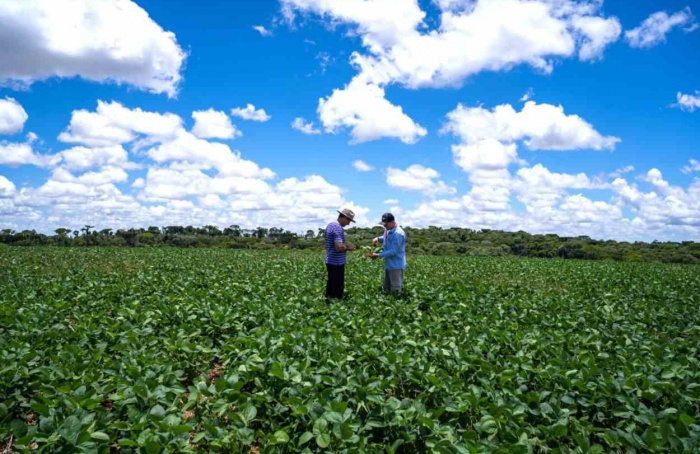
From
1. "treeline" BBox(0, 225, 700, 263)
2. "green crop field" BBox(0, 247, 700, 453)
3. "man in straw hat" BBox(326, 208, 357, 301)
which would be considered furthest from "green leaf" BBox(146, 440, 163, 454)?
"treeline" BBox(0, 225, 700, 263)

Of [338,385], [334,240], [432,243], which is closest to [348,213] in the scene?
[334,240]

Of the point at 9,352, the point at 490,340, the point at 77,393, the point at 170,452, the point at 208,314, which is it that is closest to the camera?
the point at 170,452

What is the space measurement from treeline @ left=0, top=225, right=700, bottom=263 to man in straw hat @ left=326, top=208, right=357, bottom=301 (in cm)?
3363

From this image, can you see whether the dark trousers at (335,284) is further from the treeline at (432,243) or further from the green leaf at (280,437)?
the treeline at (432,243)

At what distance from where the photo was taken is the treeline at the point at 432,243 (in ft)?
152

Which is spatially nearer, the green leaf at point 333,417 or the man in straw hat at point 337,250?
the green leaf at point 333,417

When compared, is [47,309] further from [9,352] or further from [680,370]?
[680,370]

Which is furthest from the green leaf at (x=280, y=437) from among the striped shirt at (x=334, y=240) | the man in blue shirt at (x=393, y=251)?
the man in blue shirt at (x=393, y=251)

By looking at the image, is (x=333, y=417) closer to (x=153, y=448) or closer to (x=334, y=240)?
(x=153, y=448)

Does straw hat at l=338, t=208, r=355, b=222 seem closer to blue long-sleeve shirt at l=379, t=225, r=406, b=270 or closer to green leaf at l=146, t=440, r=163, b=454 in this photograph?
blue long-sleeve shirt at l=379, t=225, r=406, b=270

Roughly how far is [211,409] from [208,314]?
3267mm

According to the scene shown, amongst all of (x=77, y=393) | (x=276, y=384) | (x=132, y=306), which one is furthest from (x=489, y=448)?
(x=132, y=306)

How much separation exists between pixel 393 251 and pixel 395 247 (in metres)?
0.09

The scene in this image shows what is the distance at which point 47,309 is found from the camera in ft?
21.7
